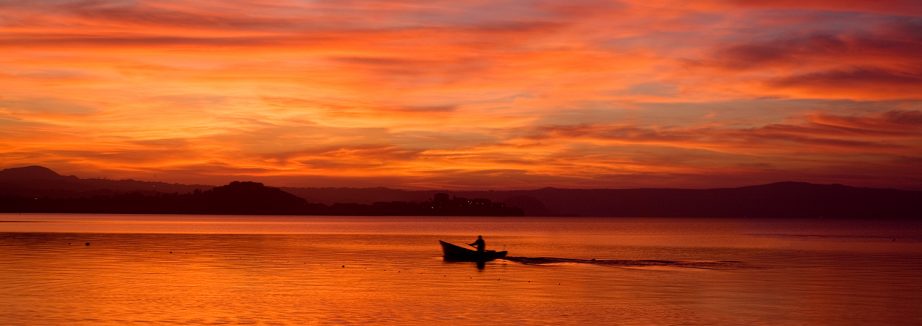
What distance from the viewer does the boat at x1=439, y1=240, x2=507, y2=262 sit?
80125 mm

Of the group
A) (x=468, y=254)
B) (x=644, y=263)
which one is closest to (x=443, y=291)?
(x=468, y=254)

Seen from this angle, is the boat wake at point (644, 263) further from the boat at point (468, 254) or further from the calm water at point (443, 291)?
the boat at point (468, 254)

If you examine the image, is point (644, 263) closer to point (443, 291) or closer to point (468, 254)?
point (468, 254)

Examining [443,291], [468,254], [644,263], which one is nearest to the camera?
[443,291]

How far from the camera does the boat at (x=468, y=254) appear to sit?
80125 millimetres

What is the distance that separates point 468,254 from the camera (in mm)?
81625

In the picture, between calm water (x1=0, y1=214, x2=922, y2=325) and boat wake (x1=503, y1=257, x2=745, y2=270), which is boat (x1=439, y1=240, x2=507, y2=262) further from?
boat wake (x1=503, y1=257, x2=745, y2=270)

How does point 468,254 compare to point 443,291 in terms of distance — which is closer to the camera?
point 443,291

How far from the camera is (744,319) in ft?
139

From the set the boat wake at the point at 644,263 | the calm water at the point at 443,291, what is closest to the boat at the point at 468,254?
the calm water at the point at 443,291

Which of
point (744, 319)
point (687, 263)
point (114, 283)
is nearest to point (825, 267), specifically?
point (687, 263)

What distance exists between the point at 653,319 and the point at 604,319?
78.2 inches

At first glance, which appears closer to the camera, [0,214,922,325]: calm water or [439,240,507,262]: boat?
[0,214,922,325]: calm water

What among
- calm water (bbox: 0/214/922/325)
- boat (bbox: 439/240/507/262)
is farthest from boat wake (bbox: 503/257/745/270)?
boat (bbox: 439/240/507/262)
